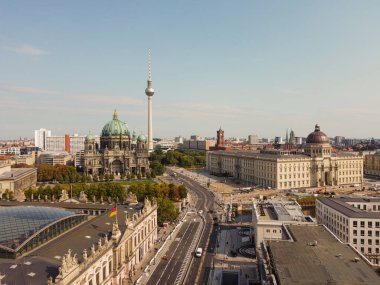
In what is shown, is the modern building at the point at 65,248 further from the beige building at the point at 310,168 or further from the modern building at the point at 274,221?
the beige building at the point at 310,168

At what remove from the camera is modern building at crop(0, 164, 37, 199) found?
14775 centimetres

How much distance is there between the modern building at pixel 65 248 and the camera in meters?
44.7

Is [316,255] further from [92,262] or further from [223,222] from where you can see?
[223,222]

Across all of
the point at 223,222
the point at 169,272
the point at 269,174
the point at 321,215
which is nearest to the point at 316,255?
the point at 169,272

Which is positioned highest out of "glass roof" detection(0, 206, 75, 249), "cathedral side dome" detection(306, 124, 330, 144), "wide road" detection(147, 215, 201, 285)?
"cathedral side dome" detection(306, 124, 330, 144)

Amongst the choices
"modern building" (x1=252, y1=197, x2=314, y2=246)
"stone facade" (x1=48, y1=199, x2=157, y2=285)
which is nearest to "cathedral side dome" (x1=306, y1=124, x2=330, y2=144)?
"modern building" (x1=252, y1=197, x2=314, y2=246)

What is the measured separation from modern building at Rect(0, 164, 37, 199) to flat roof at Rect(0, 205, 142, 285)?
288ft

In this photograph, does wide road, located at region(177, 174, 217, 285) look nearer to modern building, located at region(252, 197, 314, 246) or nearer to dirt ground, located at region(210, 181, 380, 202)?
dirt ground, located at region(210, 181, 380, 202)

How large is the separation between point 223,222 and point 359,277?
65.0m

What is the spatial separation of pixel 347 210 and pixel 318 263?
141 feet

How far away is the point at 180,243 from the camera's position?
86.8m

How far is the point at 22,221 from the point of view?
56.5 metres

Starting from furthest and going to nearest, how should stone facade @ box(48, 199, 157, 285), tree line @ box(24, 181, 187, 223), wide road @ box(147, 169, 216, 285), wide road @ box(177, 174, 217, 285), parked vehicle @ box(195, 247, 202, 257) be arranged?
tree line @ box(24, 181, 187, 223)
parked vehicle @ box(195, 247, 202, 257)
wide road @ box(177, 174, 217, 285)
wide road @ box(147, 169, 216, 285)
stone facade @ box(48, 199, 157, 285)

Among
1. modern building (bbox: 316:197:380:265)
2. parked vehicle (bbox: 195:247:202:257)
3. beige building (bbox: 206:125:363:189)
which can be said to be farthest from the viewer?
beige building (bbox: 206:125:363:189)
